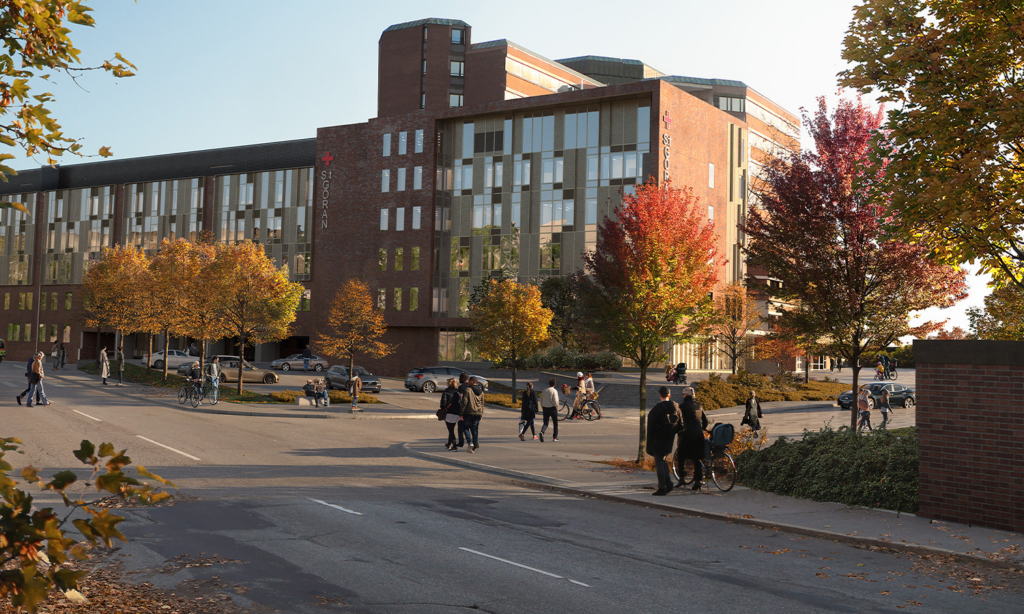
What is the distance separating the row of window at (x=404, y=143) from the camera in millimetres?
63000

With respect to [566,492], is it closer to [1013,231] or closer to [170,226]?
Result: [1013,231]

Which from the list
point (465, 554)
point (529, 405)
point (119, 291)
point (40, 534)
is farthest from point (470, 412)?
point (119, 291)

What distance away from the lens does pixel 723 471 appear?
46.8ft

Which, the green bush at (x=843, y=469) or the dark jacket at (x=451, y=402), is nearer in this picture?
the green bush at (x=843, y=469)

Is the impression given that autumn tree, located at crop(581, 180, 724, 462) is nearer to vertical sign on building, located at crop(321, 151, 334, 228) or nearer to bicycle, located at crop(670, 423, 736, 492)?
bicycle, located at crop(670, 423, 736, 492)

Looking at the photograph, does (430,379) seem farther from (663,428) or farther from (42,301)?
(42,301)

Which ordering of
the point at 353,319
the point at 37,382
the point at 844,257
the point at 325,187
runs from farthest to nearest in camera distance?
the point at 325,187 < the point at 353,319 < the point at 37,382 < the point at 844,257

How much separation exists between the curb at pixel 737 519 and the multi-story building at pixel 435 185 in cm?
4059

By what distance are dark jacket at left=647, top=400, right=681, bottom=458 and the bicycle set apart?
970mm

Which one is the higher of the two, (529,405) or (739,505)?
(529,405)

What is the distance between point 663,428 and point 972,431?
4606 mm

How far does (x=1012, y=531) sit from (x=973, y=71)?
21.0 ft

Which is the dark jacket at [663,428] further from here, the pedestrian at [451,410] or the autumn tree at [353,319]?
the autumn tree at [353,319]

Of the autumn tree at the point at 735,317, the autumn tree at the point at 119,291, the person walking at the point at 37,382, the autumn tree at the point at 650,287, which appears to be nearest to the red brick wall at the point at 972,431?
the autumn tree at the point at 650,287
